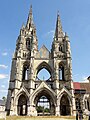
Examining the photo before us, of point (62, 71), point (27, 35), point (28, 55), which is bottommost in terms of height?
point (62, 71)

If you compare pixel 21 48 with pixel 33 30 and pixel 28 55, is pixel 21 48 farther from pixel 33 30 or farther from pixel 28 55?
pixel 33 30

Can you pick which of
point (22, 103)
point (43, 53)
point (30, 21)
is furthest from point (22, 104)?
point (30, 21)

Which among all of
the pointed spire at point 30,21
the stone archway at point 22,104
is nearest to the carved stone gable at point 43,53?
the pointed spire at point 30,21

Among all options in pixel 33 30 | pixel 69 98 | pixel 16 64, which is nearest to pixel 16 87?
pixel 16 64

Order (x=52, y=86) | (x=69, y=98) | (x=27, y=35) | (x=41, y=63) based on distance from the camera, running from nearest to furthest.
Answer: (x=69, y=98) < (x=52, y=86) < (x=41, y=63) < (x=27, y=35)

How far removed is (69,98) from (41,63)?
11.1 m

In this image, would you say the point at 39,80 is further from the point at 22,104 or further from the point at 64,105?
the point at 64,105

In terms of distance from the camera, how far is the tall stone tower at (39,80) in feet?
111

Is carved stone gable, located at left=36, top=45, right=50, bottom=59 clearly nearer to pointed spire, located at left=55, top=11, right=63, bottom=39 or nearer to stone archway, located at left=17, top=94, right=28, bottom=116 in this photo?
pointed spire, located at left=55, top=11, right=63, bottom=39

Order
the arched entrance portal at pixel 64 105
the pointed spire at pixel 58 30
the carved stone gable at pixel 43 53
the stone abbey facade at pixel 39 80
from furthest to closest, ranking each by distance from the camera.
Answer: the pointed spire at pixel 58 30 → the carved stone gable at pixel 43 53 → the arched entrance portal at pixel 64 105 → the stone abbey facade at pixel 39 80

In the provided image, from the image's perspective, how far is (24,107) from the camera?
3738cm

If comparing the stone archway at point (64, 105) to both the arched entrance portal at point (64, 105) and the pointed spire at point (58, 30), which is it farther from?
the pointed spire at point (58, 30)

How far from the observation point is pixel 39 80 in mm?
37844

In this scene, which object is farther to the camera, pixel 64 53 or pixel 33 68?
pixel 64 53
